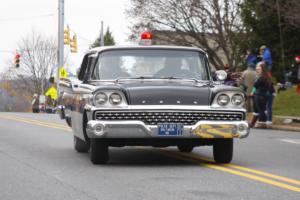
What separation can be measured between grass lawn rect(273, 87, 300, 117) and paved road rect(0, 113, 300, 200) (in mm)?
13523

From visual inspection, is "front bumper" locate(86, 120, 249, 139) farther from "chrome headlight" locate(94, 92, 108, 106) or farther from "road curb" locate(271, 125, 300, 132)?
"road curb" locate(271, 125, 300, 132)

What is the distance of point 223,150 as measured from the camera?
37.5ft

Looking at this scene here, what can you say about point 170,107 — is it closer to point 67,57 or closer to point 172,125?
point 172,125

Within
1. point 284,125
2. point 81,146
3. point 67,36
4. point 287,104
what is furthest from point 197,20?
point 81,146

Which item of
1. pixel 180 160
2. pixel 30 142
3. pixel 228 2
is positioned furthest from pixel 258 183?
pixel 228 2

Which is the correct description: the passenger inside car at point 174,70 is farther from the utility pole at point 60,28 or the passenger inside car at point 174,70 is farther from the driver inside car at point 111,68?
the utility pole at point 60,28

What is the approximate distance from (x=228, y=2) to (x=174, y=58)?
36757mm

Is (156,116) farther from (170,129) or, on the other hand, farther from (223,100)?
(223,100)

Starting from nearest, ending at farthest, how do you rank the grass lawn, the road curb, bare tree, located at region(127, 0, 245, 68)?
the road curb → the grass lawn → bare tree, located at region(127, 0, 245, 68)

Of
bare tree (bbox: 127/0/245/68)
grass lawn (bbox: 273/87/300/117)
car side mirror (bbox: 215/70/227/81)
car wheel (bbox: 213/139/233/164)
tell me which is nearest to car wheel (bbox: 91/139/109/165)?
car wheel (bbox: 213/139/233/164)

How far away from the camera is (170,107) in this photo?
426 inches

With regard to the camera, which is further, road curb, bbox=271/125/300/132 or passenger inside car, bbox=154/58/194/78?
road curb, bbox=271/125/300/132

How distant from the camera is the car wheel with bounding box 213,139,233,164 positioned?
37.2ft

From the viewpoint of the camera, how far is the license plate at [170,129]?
422 inches
